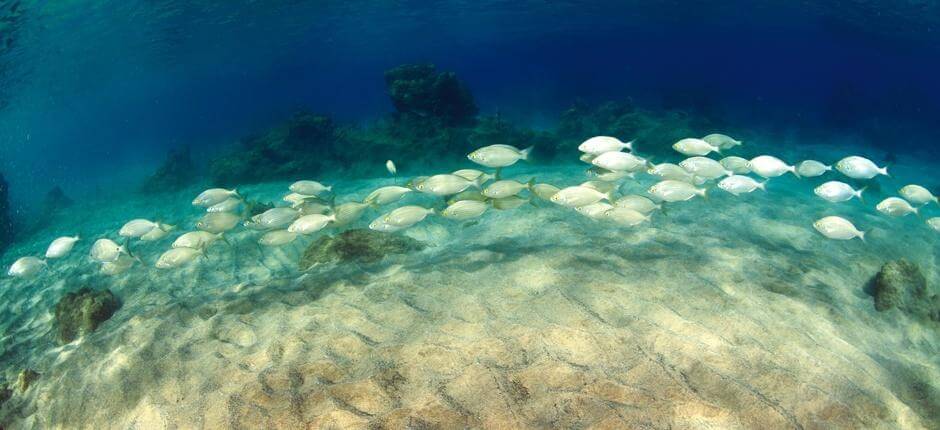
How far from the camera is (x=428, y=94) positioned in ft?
52.3

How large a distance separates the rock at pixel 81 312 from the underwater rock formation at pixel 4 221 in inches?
584

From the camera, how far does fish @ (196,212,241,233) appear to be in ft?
23.9

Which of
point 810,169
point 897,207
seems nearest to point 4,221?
point 810,169

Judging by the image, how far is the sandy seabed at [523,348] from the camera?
3.02 metres

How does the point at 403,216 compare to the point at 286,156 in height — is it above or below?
above

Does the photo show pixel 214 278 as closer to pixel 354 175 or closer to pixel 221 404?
pixel 221 404

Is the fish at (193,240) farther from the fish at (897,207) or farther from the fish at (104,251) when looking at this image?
the fish at (897,207)

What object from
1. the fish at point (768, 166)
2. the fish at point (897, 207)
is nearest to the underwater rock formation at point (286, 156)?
the fish at point (768, 166)

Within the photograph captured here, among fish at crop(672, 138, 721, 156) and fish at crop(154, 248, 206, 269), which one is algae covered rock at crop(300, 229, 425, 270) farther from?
fish at crop(672, 138, 721, 156)

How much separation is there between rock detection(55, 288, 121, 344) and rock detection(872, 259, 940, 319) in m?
10.8

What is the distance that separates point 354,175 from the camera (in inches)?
632

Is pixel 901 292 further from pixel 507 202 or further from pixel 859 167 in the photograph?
pixel 507 202

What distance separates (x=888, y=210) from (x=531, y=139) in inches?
402

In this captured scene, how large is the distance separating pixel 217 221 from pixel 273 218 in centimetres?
129
